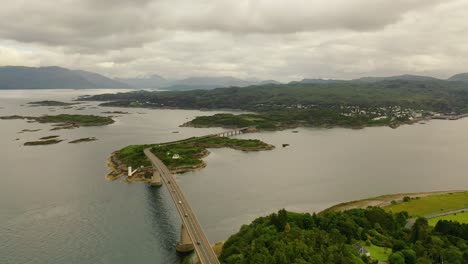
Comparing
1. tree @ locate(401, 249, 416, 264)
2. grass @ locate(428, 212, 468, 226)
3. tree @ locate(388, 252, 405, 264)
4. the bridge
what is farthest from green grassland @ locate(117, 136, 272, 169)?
tree @ locate(401, 249, 416, 264)

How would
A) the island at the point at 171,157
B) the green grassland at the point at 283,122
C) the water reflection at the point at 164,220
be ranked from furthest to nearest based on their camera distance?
the green grassland at the point at 283,122 < the island at the point at 171,157 < the water reflection at the point at 164,220

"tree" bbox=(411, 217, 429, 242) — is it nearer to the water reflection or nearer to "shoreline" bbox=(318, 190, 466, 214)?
"shoreline" bbox=(318, 190, 466, 214)

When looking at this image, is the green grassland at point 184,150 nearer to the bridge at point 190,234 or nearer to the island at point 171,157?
the island at point 171,157

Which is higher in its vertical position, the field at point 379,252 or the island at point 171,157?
the island at point 171,157

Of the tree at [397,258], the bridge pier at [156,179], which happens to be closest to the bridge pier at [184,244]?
the tree at [397,258]

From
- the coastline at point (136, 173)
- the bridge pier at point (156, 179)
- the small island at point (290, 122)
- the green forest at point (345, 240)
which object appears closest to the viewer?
the green forest at point (345, 240)

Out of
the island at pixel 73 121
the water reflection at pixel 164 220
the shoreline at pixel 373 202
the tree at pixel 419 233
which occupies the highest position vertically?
the island at pixel 73 121

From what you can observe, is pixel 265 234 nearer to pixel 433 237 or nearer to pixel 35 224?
pixel 433 237
